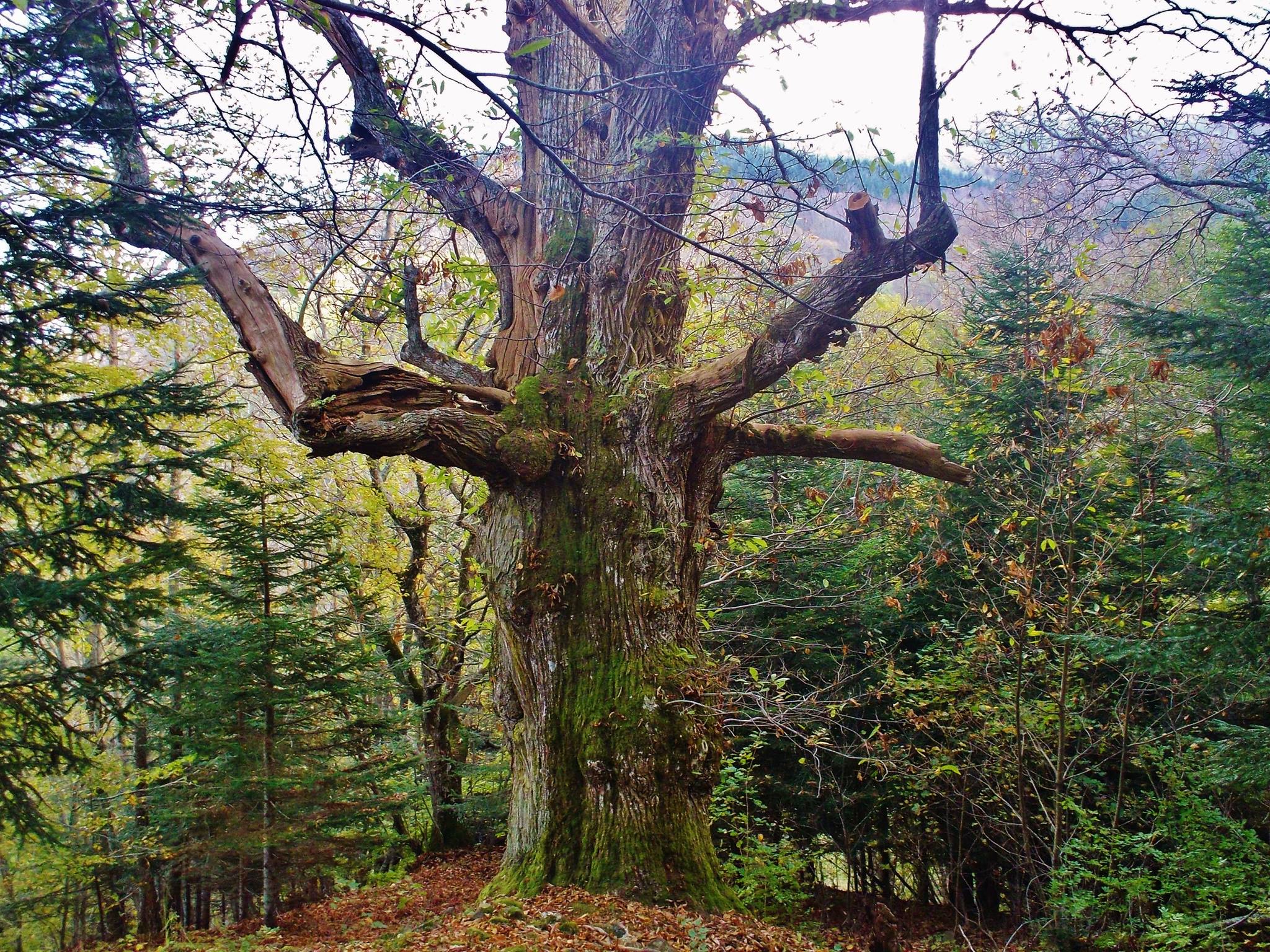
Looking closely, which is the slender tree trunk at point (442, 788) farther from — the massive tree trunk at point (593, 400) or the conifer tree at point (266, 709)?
the massive tree trunk at point (593, 400)

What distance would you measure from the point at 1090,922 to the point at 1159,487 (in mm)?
4806

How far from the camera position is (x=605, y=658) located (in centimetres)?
496

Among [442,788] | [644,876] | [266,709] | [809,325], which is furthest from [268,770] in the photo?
[809,325]

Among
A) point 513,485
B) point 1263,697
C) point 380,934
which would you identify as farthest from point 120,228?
point 1263,697

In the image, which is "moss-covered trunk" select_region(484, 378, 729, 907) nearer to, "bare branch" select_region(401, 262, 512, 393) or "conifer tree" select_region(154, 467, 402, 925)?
"bare branch" select_region(401, 262, 512, 393)

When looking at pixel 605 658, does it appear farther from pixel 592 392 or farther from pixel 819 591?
pixel 819 591

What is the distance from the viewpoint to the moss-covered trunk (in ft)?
15.2

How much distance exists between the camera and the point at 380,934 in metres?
4.97

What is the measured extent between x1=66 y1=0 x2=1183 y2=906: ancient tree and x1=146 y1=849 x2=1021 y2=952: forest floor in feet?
0.84

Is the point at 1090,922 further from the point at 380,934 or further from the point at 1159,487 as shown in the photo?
the point at 380,934

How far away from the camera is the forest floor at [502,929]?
12.5 ft

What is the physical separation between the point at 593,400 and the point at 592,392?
74 millimetres

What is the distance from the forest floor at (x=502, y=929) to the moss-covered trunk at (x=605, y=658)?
0.80 feet

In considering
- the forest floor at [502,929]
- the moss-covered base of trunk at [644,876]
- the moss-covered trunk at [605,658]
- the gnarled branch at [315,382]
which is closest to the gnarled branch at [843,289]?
the moss-covered trunk at [605,658]
